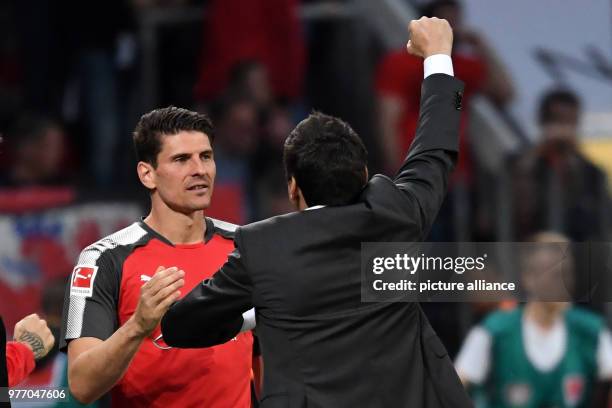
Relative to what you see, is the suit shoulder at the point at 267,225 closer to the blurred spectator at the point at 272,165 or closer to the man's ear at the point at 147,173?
the man's ear at the point at 147,173

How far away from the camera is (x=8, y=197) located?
24.8 ft

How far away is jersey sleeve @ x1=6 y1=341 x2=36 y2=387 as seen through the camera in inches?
141

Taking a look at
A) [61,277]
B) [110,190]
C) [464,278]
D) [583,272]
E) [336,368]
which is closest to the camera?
[336,368]

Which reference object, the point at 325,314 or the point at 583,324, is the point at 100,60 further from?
the point at 325,314

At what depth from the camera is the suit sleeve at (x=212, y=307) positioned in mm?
3104

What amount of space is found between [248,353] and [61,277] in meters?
3.59

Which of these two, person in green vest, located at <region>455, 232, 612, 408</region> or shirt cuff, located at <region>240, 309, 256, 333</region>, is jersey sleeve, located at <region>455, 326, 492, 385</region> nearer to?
person in green vest, located at <region>455, 232, 612, 408</region>

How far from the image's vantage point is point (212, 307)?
122 inches

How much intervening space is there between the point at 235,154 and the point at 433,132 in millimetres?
4748

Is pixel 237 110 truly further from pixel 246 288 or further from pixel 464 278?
pixel 246 288

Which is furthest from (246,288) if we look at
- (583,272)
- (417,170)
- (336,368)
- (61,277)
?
(61,277)

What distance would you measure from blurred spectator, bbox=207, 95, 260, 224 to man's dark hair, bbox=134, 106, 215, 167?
3686mm

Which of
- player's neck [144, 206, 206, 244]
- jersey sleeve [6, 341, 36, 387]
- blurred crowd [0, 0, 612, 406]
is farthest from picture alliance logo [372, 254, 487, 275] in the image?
blurred crowd [0, 0, 612, 406]

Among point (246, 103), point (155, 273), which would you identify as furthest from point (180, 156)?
point (246, 103)
